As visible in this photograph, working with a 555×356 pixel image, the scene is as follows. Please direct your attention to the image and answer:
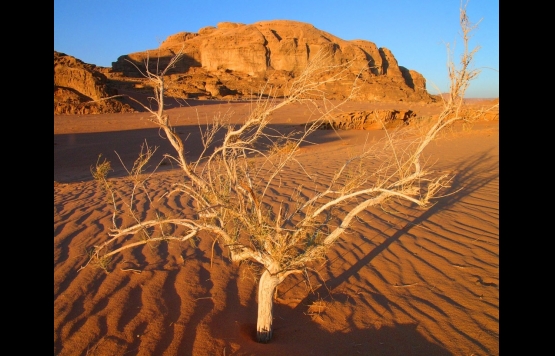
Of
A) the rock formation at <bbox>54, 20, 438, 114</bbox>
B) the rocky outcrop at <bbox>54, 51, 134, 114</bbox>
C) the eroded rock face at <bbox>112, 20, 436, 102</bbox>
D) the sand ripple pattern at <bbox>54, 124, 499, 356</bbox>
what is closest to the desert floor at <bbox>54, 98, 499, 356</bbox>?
the sand ripple pattern at <bbox>54, 124, 499, 356</bbox>

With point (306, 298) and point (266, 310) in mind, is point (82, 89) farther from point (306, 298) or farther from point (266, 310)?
point (266, 310)

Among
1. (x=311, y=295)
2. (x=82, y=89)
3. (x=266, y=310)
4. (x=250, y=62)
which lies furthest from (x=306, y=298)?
(x=250, y=62)

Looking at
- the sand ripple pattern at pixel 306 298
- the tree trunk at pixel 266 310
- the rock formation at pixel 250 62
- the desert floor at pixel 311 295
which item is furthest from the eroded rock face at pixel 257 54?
the tree trunk at pixel 266 310

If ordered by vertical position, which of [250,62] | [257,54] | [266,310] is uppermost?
[257,54]

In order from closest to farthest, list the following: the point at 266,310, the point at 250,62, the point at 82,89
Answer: the point at 266,310 < the point at 82,89 < the point at 250,62

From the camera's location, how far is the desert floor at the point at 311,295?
284cm

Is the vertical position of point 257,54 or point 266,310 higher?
point 257,54

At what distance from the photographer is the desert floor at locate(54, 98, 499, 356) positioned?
9.31 ft

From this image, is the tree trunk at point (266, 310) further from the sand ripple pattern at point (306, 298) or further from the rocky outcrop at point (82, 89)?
the rocky outcrop at point (82, 89)

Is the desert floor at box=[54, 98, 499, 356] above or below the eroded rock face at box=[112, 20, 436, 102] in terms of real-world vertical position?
below

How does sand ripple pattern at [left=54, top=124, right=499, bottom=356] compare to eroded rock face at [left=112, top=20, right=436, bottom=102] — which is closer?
sand ripple pattern at [left=54, top=124, right=499, bottom=356]

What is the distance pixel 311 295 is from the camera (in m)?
3.54

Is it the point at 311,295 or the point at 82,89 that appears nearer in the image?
the point at 311,295

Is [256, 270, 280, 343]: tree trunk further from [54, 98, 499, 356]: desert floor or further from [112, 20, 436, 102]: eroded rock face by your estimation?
[112, 20, 436, 102]: eroded rock face
